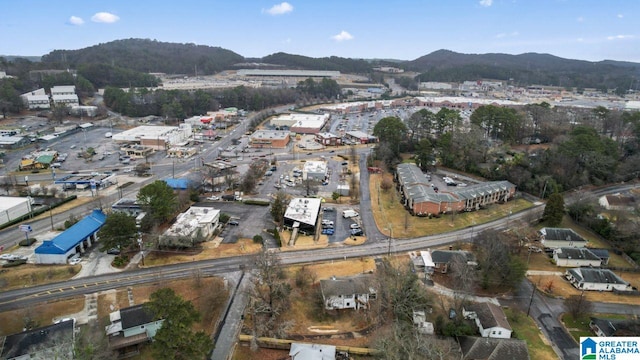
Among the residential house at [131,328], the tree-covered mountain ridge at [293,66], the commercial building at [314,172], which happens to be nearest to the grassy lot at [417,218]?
the commercial building at [314,172]

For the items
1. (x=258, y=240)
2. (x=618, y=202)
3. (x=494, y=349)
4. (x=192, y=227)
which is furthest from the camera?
(x=618, y=202)

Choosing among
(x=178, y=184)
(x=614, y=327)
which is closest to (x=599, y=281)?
(x=614, y=327)

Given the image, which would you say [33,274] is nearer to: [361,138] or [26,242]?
[26,242]

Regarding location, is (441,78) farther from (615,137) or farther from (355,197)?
(355,197)

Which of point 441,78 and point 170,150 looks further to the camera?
point 441,78

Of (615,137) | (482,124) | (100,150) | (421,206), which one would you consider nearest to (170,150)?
(100,150)

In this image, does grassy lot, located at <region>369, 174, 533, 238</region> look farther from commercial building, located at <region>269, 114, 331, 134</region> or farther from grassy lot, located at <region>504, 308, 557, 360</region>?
commercial building, located at <region>269, 114, 331, 134</region>
